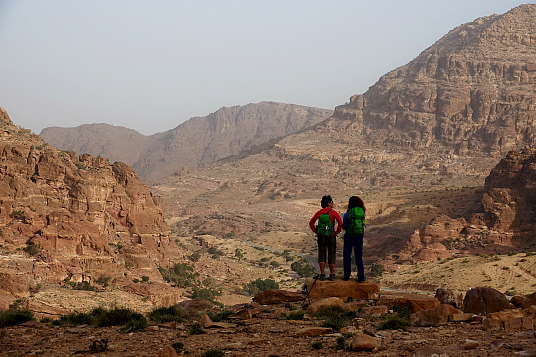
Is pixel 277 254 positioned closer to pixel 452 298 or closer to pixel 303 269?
pixel 303 269

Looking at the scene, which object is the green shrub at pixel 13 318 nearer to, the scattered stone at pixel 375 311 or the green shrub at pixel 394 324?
the scattered stone at pixel 375 311

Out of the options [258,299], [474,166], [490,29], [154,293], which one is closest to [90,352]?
[258,299]

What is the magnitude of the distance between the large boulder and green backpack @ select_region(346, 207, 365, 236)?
299 centimetres

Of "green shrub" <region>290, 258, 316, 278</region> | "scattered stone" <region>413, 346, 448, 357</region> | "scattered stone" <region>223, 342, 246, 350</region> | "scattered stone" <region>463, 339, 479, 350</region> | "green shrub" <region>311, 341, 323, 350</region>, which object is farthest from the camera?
"green shrub" <region>290, 258, 316, 278</region>

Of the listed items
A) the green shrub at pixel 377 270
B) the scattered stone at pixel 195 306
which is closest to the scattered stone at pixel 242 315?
the scattered stone at pixel 195 306

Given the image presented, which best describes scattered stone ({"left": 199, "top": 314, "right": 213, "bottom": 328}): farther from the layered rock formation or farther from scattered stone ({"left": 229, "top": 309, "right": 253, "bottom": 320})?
the layered rock formation

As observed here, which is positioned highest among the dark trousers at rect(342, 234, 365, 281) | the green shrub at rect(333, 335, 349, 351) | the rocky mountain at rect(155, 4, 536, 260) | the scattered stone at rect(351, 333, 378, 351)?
the rocky mountain at rect(155, 4, 536, 260)

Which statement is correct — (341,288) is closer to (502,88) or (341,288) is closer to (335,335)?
(335,335)

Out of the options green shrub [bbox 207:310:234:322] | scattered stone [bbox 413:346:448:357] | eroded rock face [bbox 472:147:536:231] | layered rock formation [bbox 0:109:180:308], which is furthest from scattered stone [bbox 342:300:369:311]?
eroded rock face [bbox 472:147:536:231]

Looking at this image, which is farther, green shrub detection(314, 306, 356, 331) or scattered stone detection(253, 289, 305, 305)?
scattered stone detection(253, 289, 305, 305)

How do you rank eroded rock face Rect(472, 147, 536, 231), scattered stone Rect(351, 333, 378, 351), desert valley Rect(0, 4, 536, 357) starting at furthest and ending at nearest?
1. eroded rock face Rect(472, 147, 536, 231)
2. desert valley Rect(0, 4, 536, 357)
3. scattered stone Rect(351, 333, 378, 351)

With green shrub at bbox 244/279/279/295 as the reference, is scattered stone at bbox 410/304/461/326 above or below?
above

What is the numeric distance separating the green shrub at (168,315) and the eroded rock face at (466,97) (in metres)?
125

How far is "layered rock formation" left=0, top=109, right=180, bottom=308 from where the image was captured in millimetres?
27609
